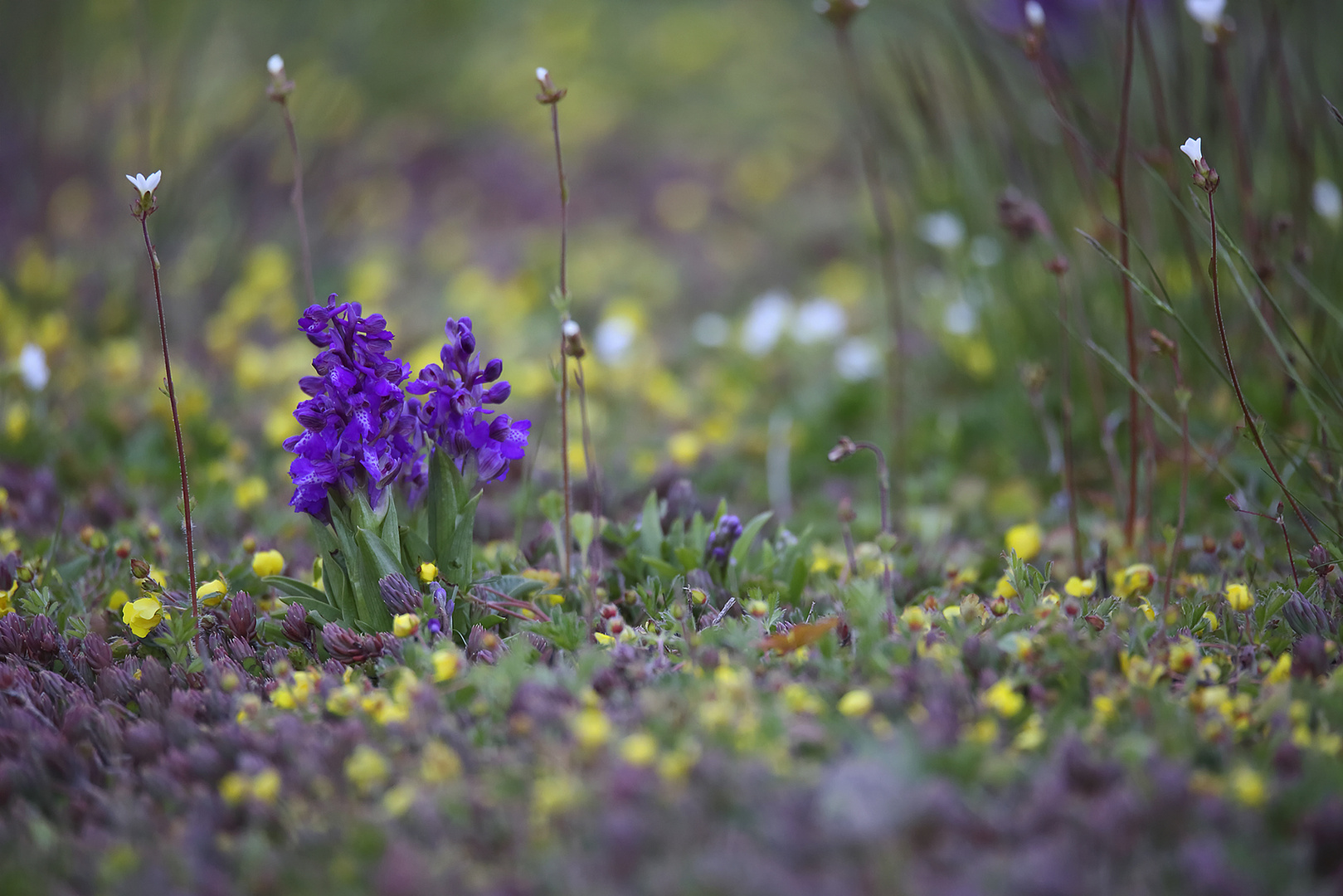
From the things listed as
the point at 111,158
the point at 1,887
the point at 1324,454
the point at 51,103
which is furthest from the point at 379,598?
the point at 111,158

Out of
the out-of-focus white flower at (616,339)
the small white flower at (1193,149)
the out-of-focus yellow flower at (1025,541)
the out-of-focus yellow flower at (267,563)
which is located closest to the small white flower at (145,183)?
the out-of-focus yellow flower at (267,563)

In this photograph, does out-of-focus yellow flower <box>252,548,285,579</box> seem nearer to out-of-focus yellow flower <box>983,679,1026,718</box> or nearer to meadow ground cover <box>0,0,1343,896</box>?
meadow ground cover <box>0,0,1343,896</box>

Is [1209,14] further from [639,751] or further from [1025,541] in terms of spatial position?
[639,751]

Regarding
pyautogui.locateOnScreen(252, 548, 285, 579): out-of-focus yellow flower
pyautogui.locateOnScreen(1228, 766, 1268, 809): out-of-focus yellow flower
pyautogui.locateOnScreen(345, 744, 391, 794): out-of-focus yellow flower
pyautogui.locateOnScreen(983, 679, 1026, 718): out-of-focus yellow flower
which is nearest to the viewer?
pyautogui.locateOnScreen(1228, 766, 1268, 809): out-of-focus yellow flower

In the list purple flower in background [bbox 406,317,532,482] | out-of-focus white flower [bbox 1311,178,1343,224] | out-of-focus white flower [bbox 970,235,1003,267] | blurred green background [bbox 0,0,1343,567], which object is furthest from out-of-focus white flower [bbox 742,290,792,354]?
purple flower in background [bbox 406,317,532,482]

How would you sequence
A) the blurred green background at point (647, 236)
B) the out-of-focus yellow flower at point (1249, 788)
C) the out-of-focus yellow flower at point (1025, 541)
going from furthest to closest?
the blurred green background at point (647, 236) → the out-of-focus yellow flower at point (1025, 541) → the out-of-focus yellow flower at point (1249, 788)

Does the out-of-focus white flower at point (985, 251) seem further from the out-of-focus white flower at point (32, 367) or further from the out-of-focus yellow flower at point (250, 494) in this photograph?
the out-of-focus white flower at point (32, 367)

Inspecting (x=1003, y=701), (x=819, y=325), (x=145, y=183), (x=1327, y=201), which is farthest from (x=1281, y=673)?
(x=819, y=325)
